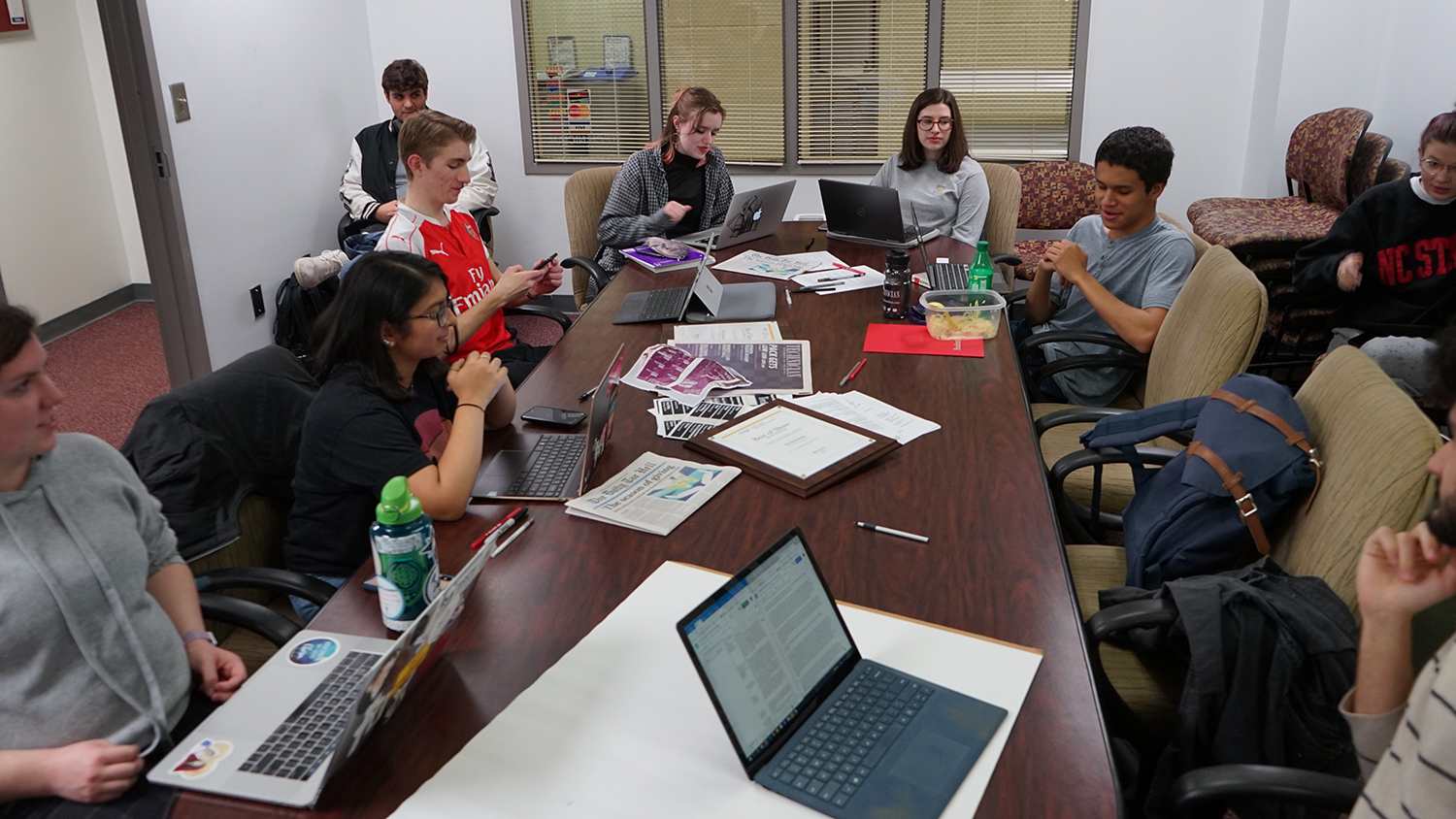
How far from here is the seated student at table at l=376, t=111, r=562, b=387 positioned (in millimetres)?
2779

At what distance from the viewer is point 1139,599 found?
1.66 m

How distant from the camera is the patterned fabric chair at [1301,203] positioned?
4.04 m

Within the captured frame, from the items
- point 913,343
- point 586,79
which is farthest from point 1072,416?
point 586,79

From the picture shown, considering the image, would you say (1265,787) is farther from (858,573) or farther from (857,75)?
(857,75)

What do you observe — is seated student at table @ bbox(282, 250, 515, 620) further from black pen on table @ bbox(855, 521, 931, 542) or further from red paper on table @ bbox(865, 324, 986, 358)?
red paper on table @ bbox(865, 324, 986, 358)

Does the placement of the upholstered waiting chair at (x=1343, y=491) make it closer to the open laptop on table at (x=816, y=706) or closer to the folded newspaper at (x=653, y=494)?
the open laptop on table at (x=816, y=706)

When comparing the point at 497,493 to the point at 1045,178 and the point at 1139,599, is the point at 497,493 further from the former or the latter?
the point at 1045,178

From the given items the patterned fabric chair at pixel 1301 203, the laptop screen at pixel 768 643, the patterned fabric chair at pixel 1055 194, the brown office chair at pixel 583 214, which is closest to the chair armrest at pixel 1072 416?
the laptop screen at pixel 768 643

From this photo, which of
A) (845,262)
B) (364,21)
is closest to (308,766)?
(845,262)

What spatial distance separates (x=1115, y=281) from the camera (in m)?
3.04

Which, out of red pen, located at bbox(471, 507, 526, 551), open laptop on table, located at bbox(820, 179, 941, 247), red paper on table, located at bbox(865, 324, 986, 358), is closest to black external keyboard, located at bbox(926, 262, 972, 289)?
open laptop on table, located at bbox(820, 179, 941, 247)

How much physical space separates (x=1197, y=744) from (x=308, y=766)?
1.22 meters

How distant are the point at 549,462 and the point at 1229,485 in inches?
48.1

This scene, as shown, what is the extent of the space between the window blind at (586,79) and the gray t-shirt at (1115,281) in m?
2.89
